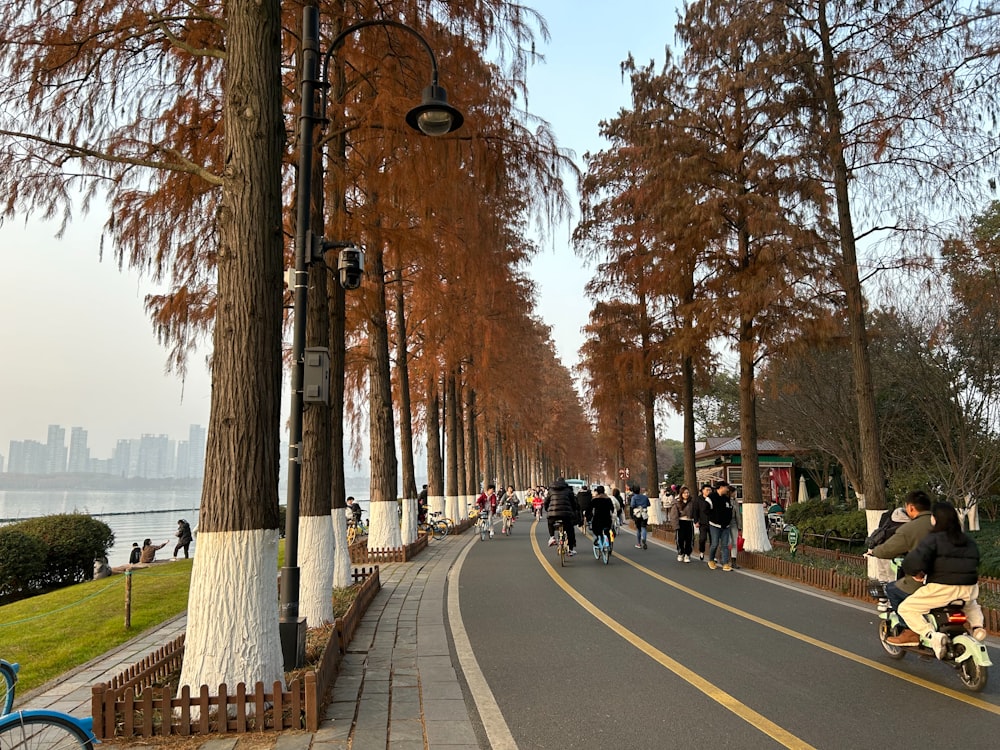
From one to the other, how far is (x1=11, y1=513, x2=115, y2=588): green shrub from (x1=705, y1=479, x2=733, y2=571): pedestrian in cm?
1589

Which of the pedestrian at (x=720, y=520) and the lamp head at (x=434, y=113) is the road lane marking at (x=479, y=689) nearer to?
the lamp head at (x=434, y=113)

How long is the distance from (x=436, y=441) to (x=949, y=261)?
72.2 ft

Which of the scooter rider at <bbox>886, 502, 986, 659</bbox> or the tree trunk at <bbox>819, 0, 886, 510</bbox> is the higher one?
the tree trunk at <bbox>819, 0, 886, 510</bbox>

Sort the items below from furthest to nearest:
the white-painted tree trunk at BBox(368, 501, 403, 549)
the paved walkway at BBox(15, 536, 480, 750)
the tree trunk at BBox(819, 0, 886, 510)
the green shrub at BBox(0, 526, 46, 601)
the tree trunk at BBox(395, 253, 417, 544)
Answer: the tree trunk at BBox(395, 253, 417, 544) → the white-painted tree trunk at BBox(368, 501, 403, 549) → the green shrub at BBox(0, 526, 46, 601) → the tree trunk at BBox(819, 0, 886, 510) → the paved walkway at BBox(15, 536, 480, 750)

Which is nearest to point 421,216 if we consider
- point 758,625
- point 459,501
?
point 758,625

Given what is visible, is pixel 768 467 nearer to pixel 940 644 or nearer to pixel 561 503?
pixel 561 503

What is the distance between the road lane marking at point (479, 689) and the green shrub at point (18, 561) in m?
12.2

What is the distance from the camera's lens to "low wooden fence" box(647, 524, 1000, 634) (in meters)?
10.9

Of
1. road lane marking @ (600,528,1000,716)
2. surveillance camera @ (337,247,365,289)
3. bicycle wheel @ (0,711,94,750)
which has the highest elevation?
surveillance camera @ (337,247,365,289)

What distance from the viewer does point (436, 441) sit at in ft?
102

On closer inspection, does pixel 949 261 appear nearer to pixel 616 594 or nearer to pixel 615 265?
pixel 616 594

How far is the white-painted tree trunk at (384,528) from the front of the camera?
1780 cm

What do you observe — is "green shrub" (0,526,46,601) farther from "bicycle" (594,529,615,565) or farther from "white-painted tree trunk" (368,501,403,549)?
"bicycle" (594,529,615,565)

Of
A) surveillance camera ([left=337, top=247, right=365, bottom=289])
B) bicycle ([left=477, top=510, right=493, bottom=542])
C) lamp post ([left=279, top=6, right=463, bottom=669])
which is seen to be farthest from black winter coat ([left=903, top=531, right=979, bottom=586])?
bicycle ([left=477, top=510, right=493, bottom=542])
